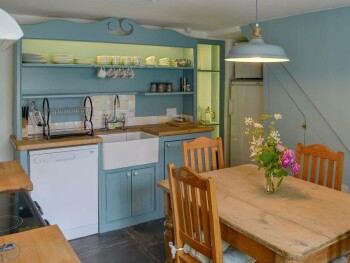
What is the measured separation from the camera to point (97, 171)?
3377 millimetres

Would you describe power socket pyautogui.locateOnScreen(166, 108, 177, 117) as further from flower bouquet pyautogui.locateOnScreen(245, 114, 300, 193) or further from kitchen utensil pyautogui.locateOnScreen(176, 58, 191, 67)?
flower bouquet pyautogui.locateOnScreen(245, 114, 300, 193)

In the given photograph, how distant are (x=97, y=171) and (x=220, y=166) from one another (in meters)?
1.20

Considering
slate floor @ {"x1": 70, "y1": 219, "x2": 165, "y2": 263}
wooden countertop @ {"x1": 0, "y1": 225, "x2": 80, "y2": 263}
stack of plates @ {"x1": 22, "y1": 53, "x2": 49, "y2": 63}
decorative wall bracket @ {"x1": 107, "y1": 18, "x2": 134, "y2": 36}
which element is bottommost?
slate floor @ {"x1": 70, "y1": 219, "x2": 165, "y2": 263}

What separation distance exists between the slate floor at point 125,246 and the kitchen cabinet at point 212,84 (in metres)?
1.96

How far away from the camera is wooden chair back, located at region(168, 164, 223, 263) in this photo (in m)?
1.77

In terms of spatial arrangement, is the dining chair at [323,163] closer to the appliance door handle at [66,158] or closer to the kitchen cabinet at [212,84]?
the appliance door handle at [66,158]

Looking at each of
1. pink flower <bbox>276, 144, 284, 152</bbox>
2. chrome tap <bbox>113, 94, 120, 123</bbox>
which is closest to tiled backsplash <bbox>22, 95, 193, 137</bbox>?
chrome tap <bbox>113, 94, 120, 123</bbox>

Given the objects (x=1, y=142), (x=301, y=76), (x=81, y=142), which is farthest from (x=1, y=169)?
(x=301, y=76)

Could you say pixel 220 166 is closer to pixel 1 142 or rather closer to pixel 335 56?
pixel 335 56

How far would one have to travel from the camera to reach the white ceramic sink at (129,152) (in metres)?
3.39

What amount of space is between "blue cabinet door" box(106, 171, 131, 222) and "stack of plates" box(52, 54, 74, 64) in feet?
3.98

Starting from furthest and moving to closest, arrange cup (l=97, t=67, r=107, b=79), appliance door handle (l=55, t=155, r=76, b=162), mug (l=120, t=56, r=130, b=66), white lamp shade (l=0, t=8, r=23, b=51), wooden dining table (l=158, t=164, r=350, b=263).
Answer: mug (l=120, t=56, r=130, b=66) < cup (l=97, t=67, r=107, b=79) < appliance door handle (l=55, t=155, r=76, b=162) < wooden dining table (l=158, t=164, r=350, b=263) < white lamp shade (l=0, t=8, r=23, b=51)

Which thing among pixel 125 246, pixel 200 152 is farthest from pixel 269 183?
pixel 125 246

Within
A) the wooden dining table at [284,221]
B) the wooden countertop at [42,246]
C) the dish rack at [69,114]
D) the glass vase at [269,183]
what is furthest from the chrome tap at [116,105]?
the wooden countertop at [42,246]
